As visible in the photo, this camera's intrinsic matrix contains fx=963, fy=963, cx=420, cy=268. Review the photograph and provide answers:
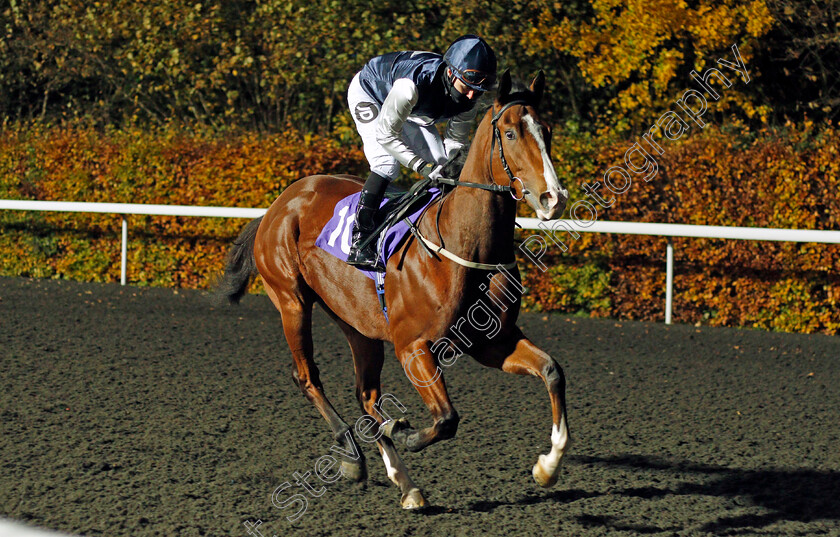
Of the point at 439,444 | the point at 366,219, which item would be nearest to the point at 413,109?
the point at 366,219

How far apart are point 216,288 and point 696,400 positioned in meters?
2.94

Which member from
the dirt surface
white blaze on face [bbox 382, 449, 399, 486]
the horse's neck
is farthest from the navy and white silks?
the dirt surface

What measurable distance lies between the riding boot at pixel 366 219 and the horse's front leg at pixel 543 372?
69cm

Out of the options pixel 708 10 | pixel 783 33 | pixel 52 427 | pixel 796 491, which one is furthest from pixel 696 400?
pixel 783 33

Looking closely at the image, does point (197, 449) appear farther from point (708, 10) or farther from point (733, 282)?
point (708, 10)

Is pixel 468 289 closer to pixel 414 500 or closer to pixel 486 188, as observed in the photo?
pixel 486 188

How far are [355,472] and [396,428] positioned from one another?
0.40m

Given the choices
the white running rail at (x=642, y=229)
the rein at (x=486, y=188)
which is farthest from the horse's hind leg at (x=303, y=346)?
the white running rail at (x=642, y=229)

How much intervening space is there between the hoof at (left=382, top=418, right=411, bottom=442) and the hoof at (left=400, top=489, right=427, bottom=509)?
22cm

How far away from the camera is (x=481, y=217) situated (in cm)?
368

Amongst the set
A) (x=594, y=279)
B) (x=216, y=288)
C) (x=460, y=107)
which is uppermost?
(x=460, y=107)

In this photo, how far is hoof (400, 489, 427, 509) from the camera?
12.6 feet

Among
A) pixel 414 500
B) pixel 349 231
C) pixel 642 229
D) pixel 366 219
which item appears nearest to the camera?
pixel 414 500

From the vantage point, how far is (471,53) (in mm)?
3727
